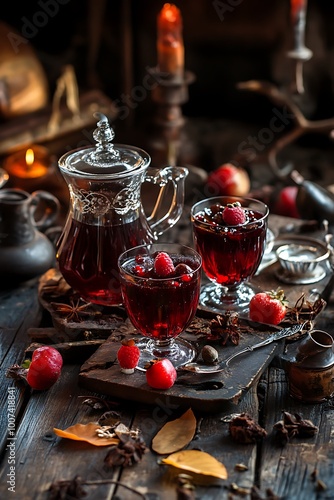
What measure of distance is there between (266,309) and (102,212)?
452 millimetres

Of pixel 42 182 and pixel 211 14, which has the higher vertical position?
pixel 211 14

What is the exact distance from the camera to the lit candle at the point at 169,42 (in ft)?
9.66

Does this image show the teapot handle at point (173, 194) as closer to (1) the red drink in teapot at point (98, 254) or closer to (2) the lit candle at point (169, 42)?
(1) the red drink in teapot at point (98, 254)

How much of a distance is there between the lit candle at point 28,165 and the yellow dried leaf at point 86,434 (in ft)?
5.15

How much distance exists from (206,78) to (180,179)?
2277 mm

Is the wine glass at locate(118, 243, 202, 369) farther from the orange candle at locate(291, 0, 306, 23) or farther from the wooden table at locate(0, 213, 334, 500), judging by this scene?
the orange candle at locate(291, 0, 306, 23)

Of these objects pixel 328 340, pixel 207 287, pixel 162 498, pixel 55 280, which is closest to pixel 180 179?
pixel 207 287

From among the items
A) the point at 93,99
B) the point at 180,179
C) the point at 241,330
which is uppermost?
the point at 180,179

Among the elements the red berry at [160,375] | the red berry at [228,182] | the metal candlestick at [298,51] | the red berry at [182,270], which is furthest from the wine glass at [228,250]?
the metal candlestick at [298,51]

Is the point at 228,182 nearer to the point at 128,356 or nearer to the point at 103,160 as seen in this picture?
the point at 103,160

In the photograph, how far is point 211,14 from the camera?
3.91m

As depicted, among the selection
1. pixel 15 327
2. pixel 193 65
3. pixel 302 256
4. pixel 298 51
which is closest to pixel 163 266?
pixel 15 327

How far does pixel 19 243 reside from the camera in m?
2.20

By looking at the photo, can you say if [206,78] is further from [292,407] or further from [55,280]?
[292,407]
